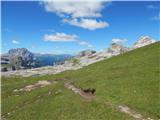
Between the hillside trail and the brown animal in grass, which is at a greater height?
the brown animal in grass

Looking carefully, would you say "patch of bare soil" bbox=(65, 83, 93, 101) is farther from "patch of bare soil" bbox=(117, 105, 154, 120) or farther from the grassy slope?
"patch of bare soil" bbox=(117, 105, 154, 120)

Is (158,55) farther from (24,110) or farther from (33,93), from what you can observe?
(24,110)

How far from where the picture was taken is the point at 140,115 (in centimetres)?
3638

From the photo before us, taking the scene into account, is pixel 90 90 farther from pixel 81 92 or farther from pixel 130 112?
pixel 130 112

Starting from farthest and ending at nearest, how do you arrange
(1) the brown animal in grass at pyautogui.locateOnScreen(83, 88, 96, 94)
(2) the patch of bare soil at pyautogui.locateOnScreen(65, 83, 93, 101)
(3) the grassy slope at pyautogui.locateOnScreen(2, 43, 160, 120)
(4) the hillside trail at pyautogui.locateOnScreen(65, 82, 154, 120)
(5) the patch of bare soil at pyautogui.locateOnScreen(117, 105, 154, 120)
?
1. (1) the brown animal in grass at pyautogui.locateOnScreen(83, 88, 96, 94)
2. (2) the patch of bare soil at pyautogui.locateOnScreen(65, 83, 93, 101)
3. (3) the grassy slope at pyautogui.locateOnScreen(2, 43, 160, 120)
4. (4) the hillside trail at pyautogui.locateOnScreen(65, 82, 154, 120)
5. (5) the patch of bare soil at pyautogui.locateOnScreen(117, 105, 154, 120)

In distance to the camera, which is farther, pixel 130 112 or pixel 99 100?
pixel 99 100

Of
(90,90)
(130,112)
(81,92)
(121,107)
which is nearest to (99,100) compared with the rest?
(121,107)

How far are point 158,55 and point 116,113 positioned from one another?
143 feet

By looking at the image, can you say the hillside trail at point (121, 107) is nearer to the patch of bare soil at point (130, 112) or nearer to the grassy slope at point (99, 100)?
the patch of bare soil at point (130, 112)

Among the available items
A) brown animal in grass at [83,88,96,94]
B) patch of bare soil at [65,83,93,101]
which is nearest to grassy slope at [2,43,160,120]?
brown animal in grass at [83,88,96,94]

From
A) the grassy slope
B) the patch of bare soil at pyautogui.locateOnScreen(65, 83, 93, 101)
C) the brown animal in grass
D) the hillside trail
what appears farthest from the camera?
the brown animal in grass

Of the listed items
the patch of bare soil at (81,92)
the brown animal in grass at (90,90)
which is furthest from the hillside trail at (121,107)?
the brown animal in grass at (90,90)

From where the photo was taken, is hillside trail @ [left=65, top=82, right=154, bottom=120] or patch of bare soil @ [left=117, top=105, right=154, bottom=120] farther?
hillside trail @ [left=65, top=82, right=154, bottom=120]

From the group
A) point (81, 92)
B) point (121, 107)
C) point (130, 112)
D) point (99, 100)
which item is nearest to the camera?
point (130, 112)
